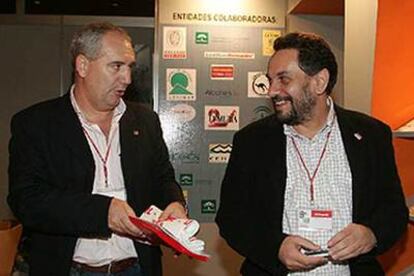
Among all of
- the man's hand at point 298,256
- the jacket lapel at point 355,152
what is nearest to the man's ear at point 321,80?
the jacket lapel at point 355,152

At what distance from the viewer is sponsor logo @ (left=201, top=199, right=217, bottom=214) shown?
165 inches

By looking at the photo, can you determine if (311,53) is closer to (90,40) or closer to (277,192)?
(277,192)

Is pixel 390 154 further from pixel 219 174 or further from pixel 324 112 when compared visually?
pixel 219 174

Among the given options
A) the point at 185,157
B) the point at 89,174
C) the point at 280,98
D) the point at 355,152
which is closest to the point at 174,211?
the point at 89,174

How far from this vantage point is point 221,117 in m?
4.24

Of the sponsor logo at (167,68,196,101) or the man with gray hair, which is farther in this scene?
the sponsor logo at (167,68,196,101)

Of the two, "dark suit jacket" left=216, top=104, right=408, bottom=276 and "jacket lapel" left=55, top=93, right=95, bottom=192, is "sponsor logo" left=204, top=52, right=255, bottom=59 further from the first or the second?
"jacket lapel" left=55, top=93, right=95, bottom=192

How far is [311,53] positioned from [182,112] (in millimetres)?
2053

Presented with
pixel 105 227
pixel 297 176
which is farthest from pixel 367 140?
pixel 105 227

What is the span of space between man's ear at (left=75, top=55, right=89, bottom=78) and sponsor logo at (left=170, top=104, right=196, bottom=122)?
1.99m

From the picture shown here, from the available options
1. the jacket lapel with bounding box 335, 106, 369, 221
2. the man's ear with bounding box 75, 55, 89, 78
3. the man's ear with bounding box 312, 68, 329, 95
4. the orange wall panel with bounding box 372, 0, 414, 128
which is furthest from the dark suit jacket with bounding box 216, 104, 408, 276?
the man's ear with bounding box 75, 55, 89, 78

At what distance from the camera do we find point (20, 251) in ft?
13.5

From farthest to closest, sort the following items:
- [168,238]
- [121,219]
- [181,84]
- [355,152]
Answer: [181,84]
[355,152]
[121,219]
[168,238]

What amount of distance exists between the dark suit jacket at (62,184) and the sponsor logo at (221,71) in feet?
6.55
